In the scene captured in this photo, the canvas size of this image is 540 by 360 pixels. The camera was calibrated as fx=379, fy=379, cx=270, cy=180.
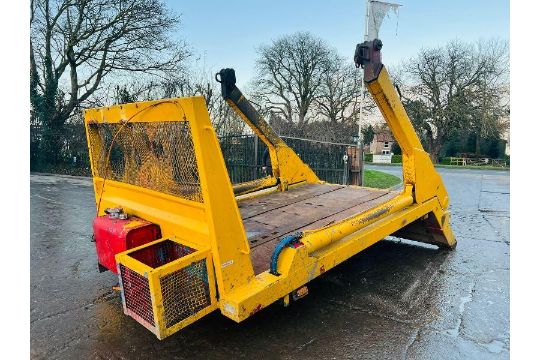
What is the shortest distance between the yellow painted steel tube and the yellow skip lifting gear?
0.01m

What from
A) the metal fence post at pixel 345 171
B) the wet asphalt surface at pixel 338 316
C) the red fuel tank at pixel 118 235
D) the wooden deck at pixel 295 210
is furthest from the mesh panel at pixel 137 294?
the metal fence post at pixel 345 171

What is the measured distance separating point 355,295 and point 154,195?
213cm

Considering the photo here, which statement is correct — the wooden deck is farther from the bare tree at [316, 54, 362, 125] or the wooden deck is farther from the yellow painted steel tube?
the bare tree at [316, 54, 362, 125]

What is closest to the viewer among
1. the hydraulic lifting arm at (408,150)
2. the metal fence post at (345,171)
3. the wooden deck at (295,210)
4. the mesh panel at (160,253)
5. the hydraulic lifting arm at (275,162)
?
the mesh panel at (160,253)

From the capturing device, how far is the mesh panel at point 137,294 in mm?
2287

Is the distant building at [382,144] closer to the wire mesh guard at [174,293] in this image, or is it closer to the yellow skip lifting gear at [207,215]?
the yellow skip lifting gear at [207,215]

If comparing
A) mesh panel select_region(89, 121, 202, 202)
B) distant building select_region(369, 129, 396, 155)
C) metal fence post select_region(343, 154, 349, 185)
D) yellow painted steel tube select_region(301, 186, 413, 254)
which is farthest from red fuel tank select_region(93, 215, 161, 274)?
distant building select_region(369, 129, 396, 155)

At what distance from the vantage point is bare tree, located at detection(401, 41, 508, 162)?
3153cm

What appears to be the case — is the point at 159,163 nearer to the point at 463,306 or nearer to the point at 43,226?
the point at 463,306

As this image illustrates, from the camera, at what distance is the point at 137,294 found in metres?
2.37

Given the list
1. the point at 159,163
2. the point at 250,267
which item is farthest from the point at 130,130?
the point at 250,267

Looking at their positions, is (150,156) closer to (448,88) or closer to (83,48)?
(83,48)

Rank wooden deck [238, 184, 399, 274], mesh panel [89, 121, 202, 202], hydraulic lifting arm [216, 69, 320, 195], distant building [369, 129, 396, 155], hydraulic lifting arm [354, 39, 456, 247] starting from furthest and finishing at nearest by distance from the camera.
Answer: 1. distant building [369, 129, 396, 155]
2. hydraulic lifting arm [216, 69, 320, 195]
3. hydraulic lifting arm [354, 39, 456, 247]
4. wooden deck [238, 184, 399, 274]
5. mesh panel [89, 121, 202, 202]

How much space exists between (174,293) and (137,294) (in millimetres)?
266
